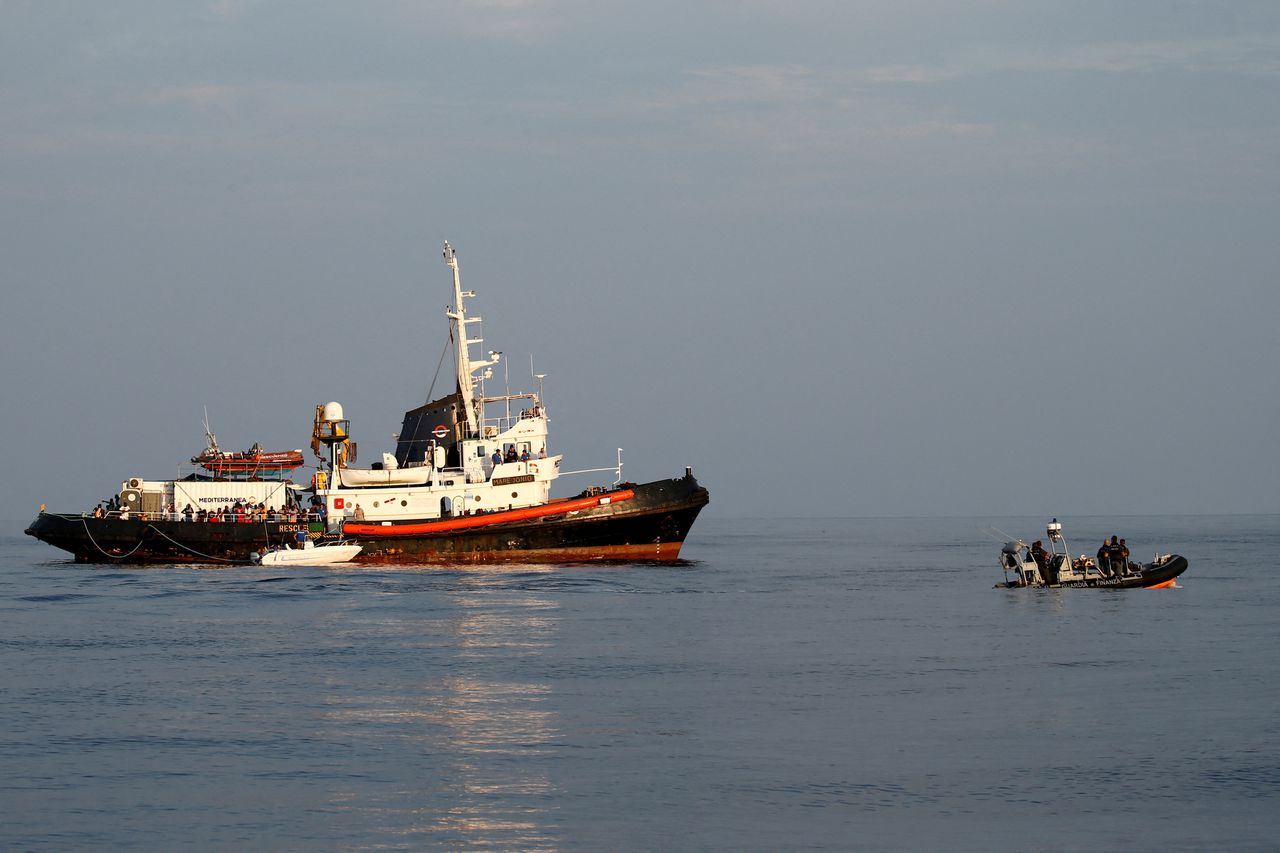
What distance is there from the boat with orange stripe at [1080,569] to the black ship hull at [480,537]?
51.0 ft

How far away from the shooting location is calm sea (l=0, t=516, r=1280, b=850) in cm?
1980

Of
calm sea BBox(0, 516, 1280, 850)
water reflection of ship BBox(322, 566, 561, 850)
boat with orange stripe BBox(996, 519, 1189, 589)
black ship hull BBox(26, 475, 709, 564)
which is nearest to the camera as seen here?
water reflection of ship BBox(322, 566, 561, 850)

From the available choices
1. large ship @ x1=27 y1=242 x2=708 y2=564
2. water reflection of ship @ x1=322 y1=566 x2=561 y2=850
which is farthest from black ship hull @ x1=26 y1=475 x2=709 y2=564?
water reflection of ship @ x1=322 y1=566 x2=561 y2=850

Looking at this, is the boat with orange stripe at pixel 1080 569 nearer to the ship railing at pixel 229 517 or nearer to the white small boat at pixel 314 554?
the white small boat at pixel 314 554

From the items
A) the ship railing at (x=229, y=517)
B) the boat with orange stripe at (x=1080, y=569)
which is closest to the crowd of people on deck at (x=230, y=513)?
the ship railing at (x=229, y=517)

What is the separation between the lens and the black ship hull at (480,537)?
67.5 metres

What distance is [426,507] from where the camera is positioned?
228ft

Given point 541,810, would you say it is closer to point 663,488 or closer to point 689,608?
point 689,608

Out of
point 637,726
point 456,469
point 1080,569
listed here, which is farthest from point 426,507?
point 637,726

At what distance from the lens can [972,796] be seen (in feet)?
70.5

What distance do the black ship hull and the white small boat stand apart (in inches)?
28.1

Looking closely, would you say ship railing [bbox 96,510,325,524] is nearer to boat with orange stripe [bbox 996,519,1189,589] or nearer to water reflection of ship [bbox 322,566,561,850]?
water reflection of ship [bbox 322,566,561,850]

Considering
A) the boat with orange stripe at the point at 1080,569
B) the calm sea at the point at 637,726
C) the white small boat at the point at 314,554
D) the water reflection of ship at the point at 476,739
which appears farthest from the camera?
the white small boat at the point at 314,554

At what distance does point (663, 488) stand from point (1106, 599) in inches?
861
